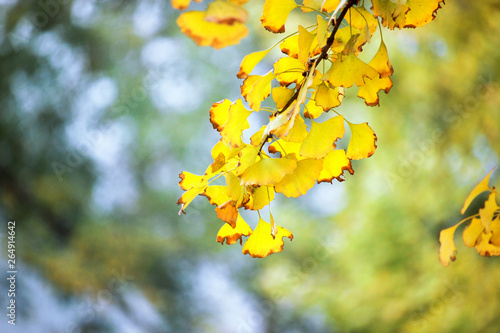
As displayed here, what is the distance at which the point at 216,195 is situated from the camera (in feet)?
0.75

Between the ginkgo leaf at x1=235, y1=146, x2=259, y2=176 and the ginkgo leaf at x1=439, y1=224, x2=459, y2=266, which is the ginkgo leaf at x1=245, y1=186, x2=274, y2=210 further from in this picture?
the ginkgo leaf at x1=439, y1=224, x2=459, y2=266

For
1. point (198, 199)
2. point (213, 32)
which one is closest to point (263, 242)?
point (213, 32)

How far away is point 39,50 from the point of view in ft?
5.94

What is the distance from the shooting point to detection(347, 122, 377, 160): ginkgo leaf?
235mm

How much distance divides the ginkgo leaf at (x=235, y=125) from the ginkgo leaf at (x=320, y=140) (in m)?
0.03

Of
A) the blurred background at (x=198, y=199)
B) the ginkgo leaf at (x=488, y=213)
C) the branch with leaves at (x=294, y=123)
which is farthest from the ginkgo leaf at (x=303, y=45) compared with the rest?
the blurred background at (x=198, y=199)

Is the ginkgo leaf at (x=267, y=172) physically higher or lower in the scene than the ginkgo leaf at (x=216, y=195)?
lower

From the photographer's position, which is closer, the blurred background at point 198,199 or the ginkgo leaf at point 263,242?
the ginkgo leaf at point 263,242

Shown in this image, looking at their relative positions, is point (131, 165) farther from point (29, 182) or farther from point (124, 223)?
point (29, 182)

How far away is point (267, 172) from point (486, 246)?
17 cm

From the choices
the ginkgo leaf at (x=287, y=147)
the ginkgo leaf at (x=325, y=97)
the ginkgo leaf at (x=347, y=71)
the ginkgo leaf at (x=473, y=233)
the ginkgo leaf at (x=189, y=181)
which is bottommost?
the ginkgo leaf at (x=473, y=233)

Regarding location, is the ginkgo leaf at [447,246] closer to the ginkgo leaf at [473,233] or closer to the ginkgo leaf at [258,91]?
the ginkgo leaf at [473,233]

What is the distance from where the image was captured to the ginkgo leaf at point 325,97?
0.71 ft

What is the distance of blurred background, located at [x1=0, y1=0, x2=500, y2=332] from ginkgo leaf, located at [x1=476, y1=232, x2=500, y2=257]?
2.96 ft
